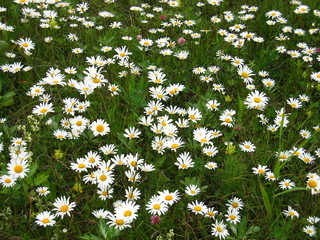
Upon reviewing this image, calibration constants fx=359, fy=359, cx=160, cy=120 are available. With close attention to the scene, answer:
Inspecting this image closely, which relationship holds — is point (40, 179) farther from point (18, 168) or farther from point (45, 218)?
point (45, 218)

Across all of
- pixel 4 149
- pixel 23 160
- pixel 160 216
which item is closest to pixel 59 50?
pixel 4 149

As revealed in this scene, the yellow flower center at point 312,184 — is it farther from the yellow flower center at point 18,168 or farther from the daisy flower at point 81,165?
the yellow flower center at point 18,168

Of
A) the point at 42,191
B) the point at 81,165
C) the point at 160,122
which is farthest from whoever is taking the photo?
the point at 160,122

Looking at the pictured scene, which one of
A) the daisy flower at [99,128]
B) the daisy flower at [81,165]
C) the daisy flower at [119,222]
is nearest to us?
the daisy flower at [119,222]

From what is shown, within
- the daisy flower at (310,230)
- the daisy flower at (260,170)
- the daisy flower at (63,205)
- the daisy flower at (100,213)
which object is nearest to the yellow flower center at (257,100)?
the daisy flower at (260,170)

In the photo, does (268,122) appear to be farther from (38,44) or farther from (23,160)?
(38,44)

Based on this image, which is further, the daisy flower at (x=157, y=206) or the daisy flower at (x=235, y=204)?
the daisy flower at (x=235, y=204)

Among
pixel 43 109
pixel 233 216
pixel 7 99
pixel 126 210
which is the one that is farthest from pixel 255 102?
pixel 7 99

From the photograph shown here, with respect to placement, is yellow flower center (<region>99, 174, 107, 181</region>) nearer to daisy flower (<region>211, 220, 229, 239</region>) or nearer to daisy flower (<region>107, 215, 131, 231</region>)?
daisy flower (<region>107, 215, 131, 231</region>)
